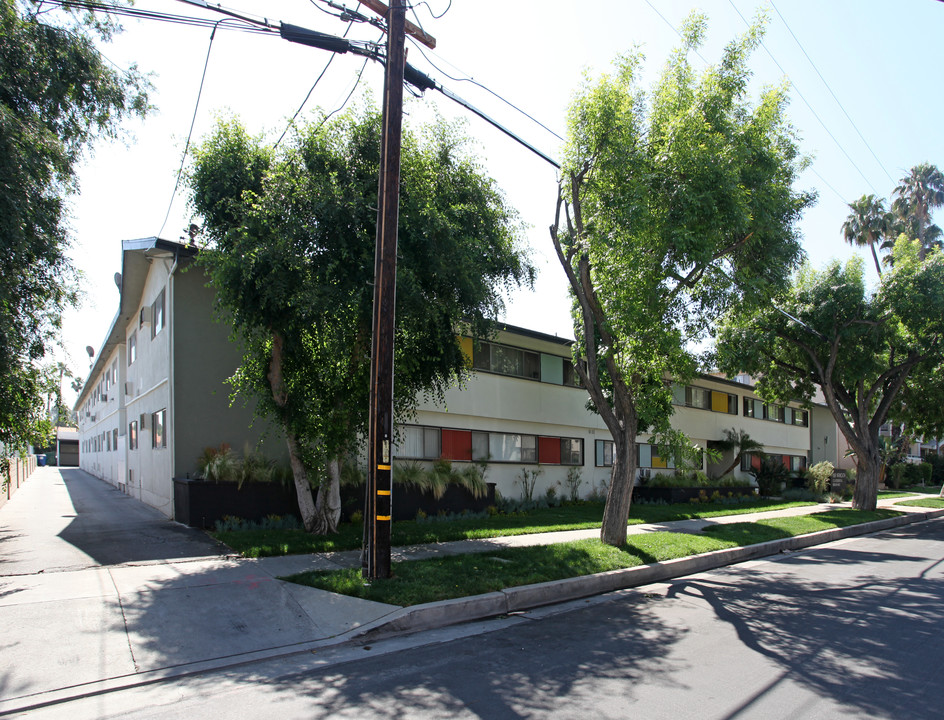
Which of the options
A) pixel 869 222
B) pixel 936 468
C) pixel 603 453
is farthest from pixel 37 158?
pixel 936 468

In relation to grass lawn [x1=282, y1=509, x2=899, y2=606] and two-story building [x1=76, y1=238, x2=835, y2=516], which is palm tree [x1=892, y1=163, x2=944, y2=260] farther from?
grass lawn [x1=282, y1=509, x2=899, y2=606]

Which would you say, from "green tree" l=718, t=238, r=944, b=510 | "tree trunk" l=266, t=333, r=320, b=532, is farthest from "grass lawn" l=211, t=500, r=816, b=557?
"green tree" l=718, t=238, r=944, b=510

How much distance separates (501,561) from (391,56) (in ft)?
24.4

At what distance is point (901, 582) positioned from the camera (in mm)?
10289

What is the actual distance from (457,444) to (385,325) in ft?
35.5

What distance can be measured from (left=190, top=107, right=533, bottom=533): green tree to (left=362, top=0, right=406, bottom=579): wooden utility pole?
1593 mm

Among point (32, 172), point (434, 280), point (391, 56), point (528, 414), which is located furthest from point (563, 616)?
point (528, 414)

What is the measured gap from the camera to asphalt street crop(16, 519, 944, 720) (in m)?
4.96

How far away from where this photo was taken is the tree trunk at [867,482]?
22750 mm

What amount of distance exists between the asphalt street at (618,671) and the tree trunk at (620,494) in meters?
3.13

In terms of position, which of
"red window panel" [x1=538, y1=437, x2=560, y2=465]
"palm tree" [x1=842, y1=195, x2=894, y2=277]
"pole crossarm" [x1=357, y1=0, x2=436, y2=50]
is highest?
"palm tree" [x1=842, y1=195, x2=894, y2=277]

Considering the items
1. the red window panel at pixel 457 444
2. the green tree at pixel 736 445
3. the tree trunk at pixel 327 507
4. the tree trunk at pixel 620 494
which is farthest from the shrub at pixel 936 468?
the tree trunk at pixel 327 507

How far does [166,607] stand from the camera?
7441 mm

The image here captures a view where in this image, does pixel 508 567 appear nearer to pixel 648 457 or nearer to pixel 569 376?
pixel 569 376
